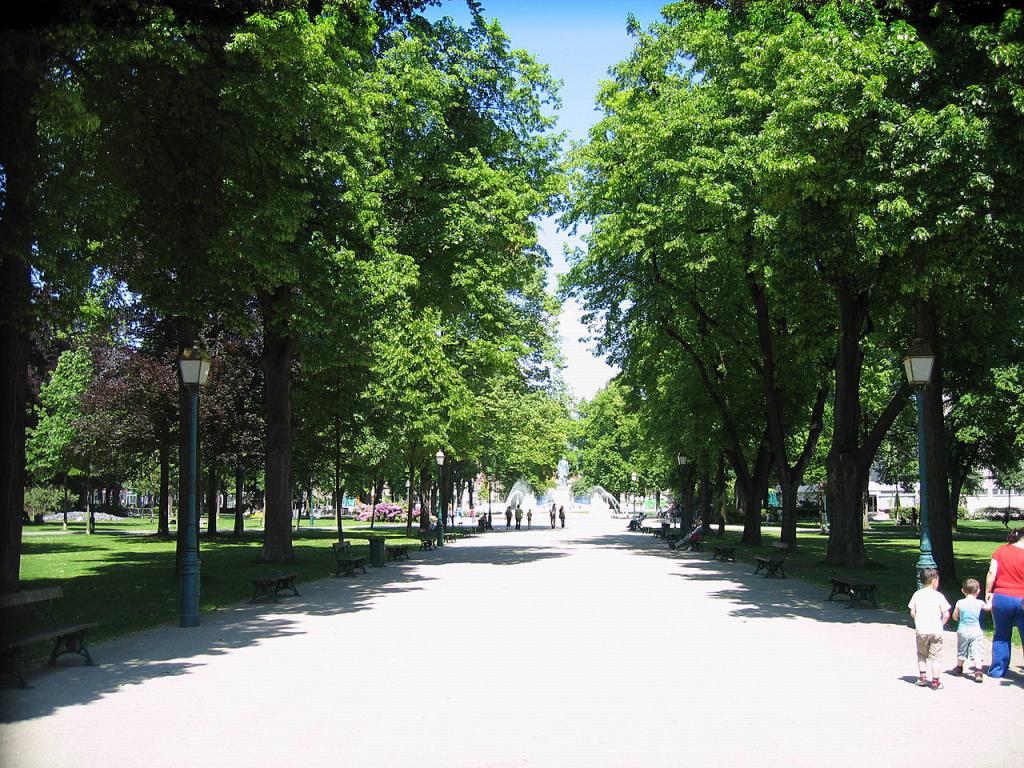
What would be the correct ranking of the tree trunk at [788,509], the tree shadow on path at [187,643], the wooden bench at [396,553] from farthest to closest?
the tree trunk at [788,509] → the wooden bench at [396,553] → the tree shadow on path at [187,643]

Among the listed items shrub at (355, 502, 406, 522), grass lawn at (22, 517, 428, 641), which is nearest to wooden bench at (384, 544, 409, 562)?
→ grass lawn at (22, 517, 428, 641)

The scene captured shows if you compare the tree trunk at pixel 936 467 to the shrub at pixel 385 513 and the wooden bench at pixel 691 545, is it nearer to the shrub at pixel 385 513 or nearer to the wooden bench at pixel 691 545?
the wooden bench at pixel 691 545

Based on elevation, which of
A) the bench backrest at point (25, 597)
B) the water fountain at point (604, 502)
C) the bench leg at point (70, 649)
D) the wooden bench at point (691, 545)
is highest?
the bench backrest at point (25, 597)

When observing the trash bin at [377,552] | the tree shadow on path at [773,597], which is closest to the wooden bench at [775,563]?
the tree shadow on path at [773,597]

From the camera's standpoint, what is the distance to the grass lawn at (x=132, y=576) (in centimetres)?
1384

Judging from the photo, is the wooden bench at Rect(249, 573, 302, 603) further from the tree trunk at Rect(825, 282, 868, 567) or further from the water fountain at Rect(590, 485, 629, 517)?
the water fountain at Rect(590, 485, 629, 517)

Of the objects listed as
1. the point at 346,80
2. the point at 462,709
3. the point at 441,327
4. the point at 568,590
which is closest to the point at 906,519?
the point at 441,327

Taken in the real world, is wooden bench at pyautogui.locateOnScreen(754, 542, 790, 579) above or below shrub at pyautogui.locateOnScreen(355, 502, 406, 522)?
above

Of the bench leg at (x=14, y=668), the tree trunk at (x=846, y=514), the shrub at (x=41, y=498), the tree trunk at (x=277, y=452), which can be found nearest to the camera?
the bench leg at (x=14, y=668)

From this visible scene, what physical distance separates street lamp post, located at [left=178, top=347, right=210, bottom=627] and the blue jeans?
10.4 meters

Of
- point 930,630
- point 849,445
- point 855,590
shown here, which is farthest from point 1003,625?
point 849,445

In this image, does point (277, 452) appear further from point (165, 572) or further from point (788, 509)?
point (788, 509)

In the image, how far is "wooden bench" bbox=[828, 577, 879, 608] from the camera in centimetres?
1476

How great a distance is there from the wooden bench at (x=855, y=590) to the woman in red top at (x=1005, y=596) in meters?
5.79
